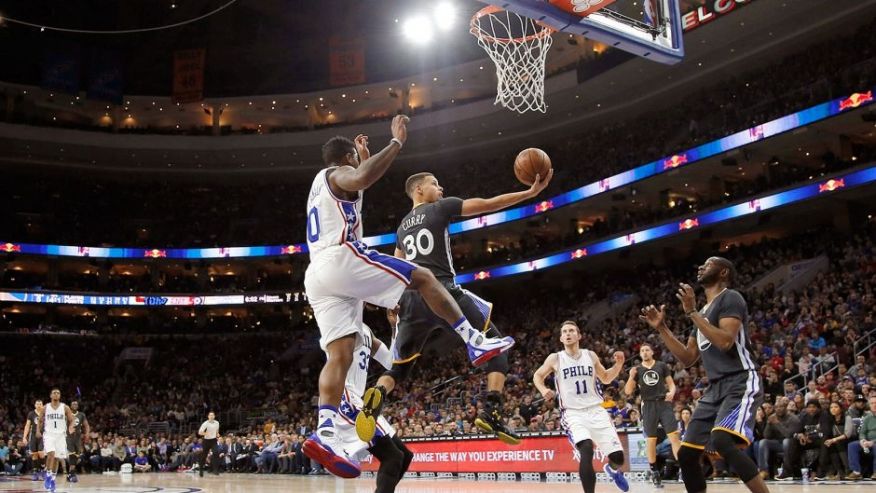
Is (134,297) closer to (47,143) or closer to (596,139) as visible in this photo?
(47,143)

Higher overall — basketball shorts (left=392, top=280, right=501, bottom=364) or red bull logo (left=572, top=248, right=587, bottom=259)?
red bull logo (left=572, top=248, right=587, bottom=259)

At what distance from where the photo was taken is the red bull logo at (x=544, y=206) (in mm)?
32250

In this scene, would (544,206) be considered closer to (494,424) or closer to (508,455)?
(508,455)

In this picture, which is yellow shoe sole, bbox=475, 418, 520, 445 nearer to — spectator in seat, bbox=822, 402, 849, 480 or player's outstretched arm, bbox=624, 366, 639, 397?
player's outstretched arm, bbox=624, 366, 639, 397

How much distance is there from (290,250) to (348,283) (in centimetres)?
3466

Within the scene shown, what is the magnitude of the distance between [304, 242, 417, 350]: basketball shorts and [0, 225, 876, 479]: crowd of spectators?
2.25m

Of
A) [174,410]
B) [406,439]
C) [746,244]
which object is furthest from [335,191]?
[174,410]

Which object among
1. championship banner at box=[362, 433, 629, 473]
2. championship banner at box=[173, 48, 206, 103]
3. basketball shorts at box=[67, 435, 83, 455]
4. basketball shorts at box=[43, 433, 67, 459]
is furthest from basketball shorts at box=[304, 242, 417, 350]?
championship banner at box=[173, 48, 206, 103]

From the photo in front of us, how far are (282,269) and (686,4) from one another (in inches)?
986

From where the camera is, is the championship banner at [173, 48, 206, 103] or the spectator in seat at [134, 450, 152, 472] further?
the championship banner at [173, 48, 206, 103]

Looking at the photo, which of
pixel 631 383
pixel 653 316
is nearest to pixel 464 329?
pixel 653 316

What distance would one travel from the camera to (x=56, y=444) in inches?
577

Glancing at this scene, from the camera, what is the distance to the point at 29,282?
129ft

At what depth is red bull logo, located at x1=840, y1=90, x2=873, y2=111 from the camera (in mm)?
22670
